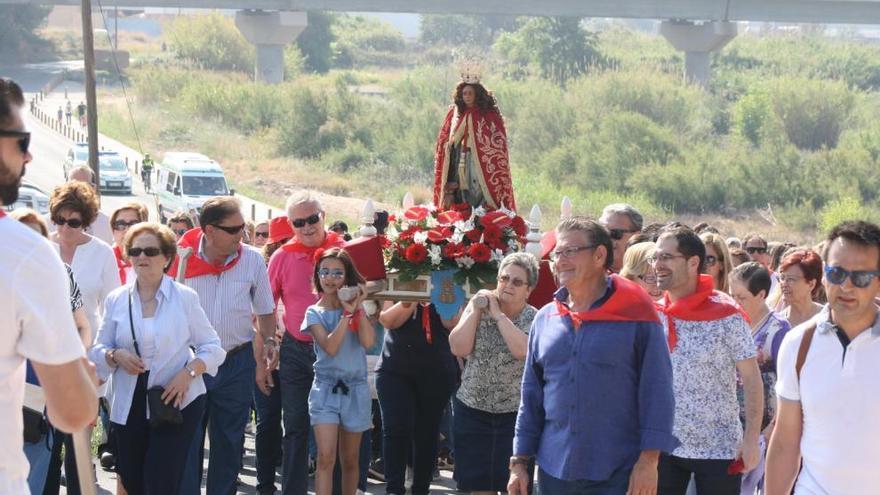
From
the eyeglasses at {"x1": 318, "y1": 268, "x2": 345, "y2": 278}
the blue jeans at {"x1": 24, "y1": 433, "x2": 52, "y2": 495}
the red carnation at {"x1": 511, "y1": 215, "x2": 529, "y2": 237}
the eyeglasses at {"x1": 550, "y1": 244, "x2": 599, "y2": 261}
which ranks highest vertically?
the eyeglasses at {"x1": 550, "y1": 244, "x2": 599, "y2": 261}

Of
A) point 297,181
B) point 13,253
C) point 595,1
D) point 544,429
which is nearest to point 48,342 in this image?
point 13,253

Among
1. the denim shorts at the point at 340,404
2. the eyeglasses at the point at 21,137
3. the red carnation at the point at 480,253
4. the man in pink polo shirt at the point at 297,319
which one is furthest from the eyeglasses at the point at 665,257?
the eyeglasses at the point at 21,137

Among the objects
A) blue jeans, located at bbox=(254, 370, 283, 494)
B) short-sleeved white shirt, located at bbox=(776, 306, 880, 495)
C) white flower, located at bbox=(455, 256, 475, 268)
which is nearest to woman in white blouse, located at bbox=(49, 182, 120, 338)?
blue jeans, located at bbox=(254, 370, 283, 494)

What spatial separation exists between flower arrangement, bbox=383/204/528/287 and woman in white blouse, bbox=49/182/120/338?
6.06ft

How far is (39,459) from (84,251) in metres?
2.11

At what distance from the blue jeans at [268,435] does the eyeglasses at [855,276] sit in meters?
5.22

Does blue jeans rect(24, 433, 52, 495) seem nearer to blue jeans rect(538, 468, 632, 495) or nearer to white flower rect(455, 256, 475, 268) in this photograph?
blue jeans rect(538, 468, 632, 495)

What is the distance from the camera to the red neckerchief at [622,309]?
656 centimetres

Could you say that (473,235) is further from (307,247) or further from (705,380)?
(705,380)

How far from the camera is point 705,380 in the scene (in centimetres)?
749

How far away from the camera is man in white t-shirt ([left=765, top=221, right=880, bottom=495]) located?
573cm

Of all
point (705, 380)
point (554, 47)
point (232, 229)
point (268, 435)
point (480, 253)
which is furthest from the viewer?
point (554, 47)

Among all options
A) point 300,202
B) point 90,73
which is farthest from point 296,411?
point 90,73

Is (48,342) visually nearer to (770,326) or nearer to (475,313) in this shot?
(475,313)
